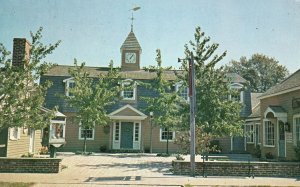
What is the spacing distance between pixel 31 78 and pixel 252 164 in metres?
10.0

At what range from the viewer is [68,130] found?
1083 inches

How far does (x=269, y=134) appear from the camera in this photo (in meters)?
22.2

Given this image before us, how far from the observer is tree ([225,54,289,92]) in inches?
2175

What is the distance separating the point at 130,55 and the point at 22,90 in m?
20.4

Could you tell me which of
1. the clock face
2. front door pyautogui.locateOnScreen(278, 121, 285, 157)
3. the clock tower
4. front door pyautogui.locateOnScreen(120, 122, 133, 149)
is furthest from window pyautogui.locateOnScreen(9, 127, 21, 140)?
front door pyautogui.locateOnScreen(278, 121, 285, 157)

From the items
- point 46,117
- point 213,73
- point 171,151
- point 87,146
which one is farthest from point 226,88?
point 87,146

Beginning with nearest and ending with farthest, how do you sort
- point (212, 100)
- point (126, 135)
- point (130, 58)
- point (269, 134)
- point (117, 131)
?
point (212, 100) < point (269, 134) < point (126, 135) < point (117, 131) < point (130, 58)

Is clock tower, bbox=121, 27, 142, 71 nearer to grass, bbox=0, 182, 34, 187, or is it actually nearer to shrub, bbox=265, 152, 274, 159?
shrub, bbox=265, 152, 274, 159

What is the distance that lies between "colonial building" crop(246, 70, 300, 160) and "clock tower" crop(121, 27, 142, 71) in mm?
13571

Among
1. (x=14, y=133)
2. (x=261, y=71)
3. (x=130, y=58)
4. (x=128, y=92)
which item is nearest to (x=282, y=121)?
(x=128, y=92)

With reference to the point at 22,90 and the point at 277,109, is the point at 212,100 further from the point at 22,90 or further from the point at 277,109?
the point at 22,90

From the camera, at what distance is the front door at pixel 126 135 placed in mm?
27562

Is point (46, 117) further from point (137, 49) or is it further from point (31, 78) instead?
point (137, 49)

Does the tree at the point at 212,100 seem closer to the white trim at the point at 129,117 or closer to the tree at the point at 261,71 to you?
the white trim at the point at 129,117
